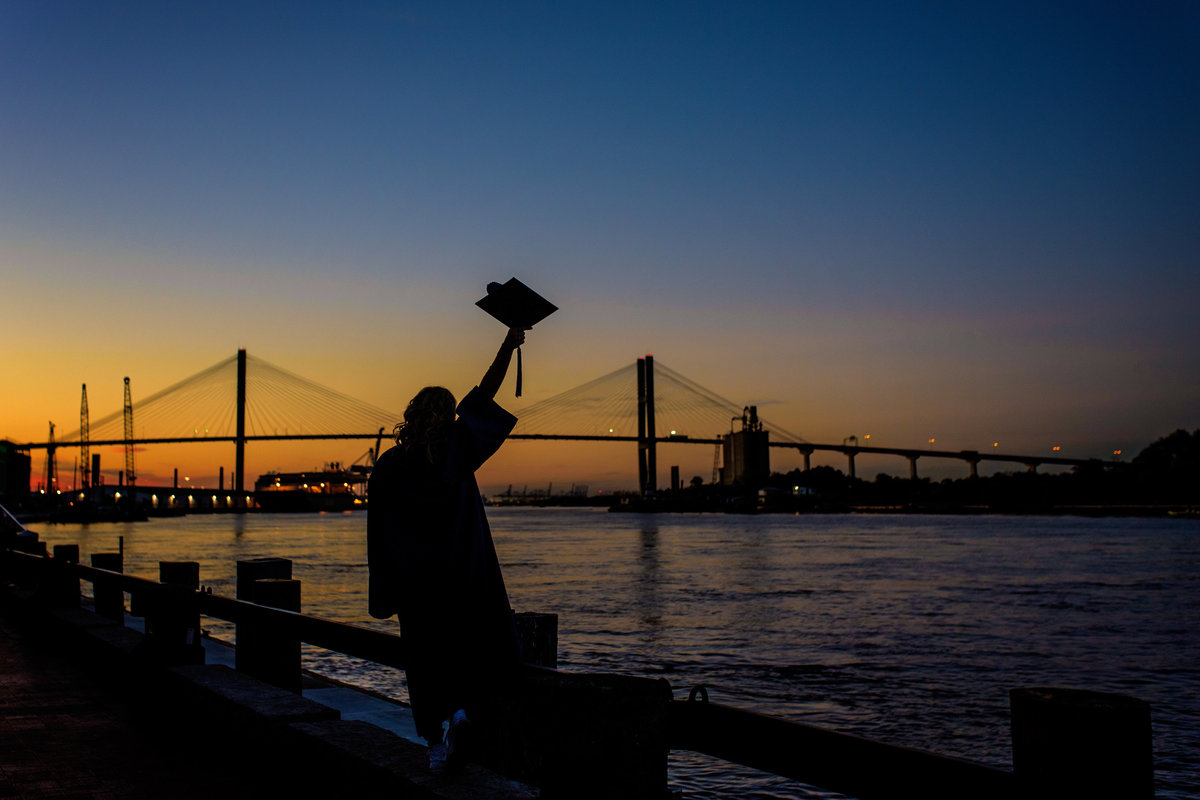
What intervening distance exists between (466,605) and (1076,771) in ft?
6.35

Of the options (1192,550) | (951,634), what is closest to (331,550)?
(951,634)

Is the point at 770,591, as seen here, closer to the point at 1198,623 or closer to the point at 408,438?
the point at 1198,623

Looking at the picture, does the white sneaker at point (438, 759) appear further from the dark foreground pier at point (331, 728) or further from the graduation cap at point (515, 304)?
the graduation cap at point (515, 304)

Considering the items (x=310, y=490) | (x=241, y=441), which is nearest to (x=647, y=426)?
(x=241, y=441)

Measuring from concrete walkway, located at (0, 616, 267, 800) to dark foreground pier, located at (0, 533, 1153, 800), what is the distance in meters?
0.02

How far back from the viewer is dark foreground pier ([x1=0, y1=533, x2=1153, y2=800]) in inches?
68.2

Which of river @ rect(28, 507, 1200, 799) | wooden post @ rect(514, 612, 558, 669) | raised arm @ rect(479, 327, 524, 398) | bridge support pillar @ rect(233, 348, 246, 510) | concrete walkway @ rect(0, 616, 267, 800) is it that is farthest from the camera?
bridge support pillar @ rect(233, 348, 246, 510)

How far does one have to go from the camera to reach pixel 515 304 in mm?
3150

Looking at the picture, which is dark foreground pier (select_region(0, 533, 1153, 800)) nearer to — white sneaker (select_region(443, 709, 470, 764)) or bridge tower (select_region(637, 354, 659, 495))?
white sneaker (select_region(443, 709, 470, 764))

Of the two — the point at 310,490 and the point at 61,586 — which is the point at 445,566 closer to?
the point at 61,586

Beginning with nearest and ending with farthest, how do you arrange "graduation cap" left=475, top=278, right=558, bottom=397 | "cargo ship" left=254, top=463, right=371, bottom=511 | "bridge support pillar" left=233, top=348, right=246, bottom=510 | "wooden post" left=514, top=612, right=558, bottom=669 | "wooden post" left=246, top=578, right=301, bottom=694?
"graduation cap" left=475, top=278, right=558, bottom=397
"wooden post" left=514, top=612, right=558, bottom=669
"wooden post" left=246, top=578, right=301, bottom=694
"bridge support pillar" left=233, top=348, right=246, bottom=510
"cargo ship" left=254, top=463, right=371, bottom=511

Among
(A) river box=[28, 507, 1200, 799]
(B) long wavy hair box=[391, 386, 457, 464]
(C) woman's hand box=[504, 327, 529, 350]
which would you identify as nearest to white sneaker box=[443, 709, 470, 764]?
(B) long wavy hair box=[391, 386, 457, 464]

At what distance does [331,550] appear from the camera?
40.7 m

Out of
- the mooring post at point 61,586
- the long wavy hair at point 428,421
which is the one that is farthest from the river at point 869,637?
the long wavy hair at point 428,421
